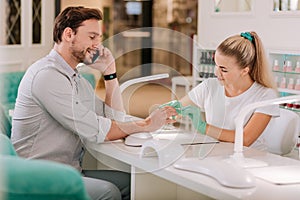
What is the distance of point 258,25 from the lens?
340cm

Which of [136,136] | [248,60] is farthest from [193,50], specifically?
[136,136]

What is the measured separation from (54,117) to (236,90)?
726 mm

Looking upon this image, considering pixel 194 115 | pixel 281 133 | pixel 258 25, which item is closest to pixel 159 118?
pixel 194 115

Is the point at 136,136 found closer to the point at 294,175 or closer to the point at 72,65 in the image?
the point at 72,65

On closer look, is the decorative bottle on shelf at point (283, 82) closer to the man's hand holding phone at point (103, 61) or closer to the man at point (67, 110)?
the man's hand holding phone at point (103, 61)

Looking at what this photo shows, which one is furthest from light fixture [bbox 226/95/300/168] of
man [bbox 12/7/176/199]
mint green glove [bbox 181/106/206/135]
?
man [bbox 12/7/176/199]

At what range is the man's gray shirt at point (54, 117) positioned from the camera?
1.75 metres

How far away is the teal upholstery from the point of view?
927 millimetres

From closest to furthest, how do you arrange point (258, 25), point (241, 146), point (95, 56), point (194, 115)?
1. point (241, 146)
2. point (194, 115)
3. point (95, 56)
4. point (258, 25)

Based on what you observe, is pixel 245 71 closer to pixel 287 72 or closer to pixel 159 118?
pixel 159 118

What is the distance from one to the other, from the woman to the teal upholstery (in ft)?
3.03

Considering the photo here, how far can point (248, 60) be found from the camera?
201 centimetres

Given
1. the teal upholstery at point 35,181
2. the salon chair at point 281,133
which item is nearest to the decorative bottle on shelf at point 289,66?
the salon chair at point 281,133

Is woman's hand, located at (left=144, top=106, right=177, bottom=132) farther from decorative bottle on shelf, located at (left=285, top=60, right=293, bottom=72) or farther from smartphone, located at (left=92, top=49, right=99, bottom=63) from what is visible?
decorative bottle on shelf, located at (left=285, top=60, right=293, bottom=72)
